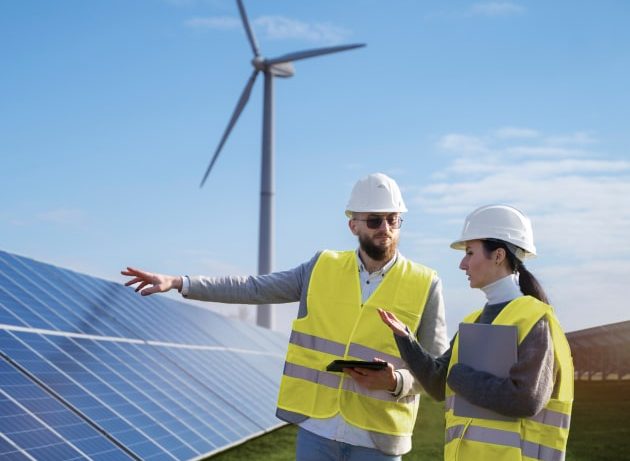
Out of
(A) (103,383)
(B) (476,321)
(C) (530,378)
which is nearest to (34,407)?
(A) (103,383)

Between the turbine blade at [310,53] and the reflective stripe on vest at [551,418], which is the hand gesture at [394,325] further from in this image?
the turbine blade at [310,53]

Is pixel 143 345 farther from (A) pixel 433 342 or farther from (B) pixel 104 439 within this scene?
(A) pixel 433 342

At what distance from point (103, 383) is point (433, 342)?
5.98 m

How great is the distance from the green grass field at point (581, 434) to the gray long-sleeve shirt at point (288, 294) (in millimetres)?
5856

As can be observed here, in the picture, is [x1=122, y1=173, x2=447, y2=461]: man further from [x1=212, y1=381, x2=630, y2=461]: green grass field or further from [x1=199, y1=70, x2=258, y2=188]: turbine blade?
[x1=199, y1=70, x2=258, y2=188]: turbine blade

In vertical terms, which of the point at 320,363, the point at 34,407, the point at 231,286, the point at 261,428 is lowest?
the point at 261,428

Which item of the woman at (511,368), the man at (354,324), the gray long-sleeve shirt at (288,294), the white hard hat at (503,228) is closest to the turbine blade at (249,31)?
A: the gray long-sleeve shirt at (288,294)

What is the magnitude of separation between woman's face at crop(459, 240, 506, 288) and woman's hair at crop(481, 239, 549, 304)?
33 millimetres

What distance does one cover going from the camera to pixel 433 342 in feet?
18.3

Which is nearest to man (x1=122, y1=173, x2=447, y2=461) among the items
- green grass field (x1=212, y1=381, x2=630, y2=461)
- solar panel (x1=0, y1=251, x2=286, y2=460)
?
solar panel (x1=0, y1=251, x2=286, y2=460)

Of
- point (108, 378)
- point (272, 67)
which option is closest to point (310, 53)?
point (272, 67)

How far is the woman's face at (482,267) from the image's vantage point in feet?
15.6

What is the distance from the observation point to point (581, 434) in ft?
53.9

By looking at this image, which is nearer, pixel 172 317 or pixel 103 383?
pixel 103 383
